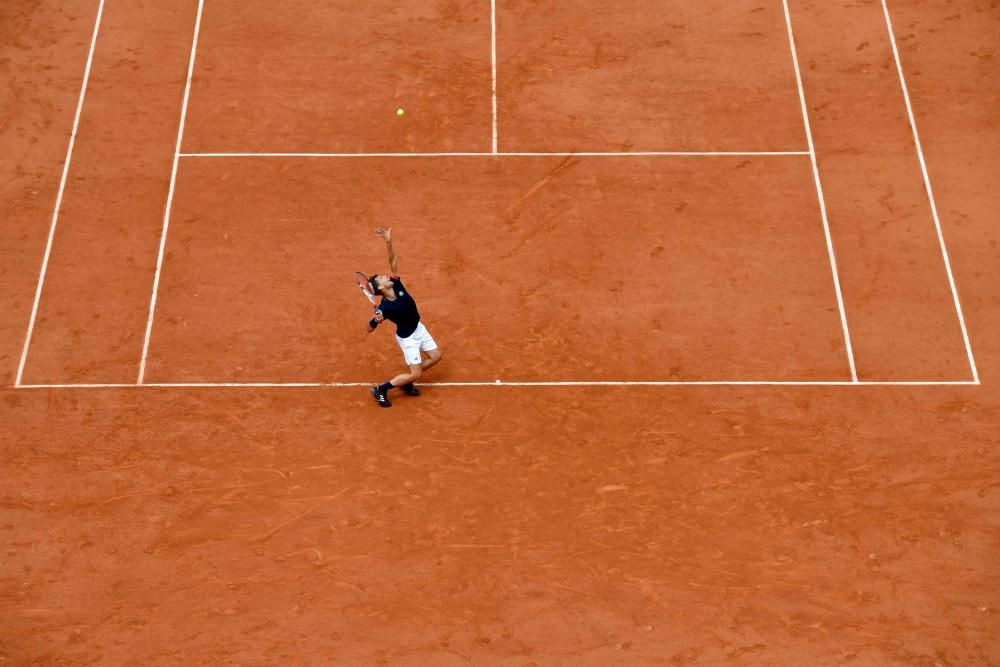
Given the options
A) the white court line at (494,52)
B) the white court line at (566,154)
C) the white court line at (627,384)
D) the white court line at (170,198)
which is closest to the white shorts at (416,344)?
the white court line at (627,384)

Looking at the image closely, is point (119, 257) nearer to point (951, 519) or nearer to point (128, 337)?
point (128, 337)

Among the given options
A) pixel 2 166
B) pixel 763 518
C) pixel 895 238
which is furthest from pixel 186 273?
pixel 895 238

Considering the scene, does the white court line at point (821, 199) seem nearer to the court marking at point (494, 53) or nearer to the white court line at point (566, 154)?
the white court line at point (566, 154)

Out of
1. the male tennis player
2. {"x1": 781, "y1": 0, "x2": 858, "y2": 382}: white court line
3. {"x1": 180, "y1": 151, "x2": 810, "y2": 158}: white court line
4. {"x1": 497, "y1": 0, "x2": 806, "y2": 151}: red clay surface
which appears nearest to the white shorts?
the male tennis player

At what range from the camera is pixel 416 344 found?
1107cm

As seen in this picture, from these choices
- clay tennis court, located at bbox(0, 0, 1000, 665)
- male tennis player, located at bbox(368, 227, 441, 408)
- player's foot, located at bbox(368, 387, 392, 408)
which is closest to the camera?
clay tennis court, located at bbox(0, 0, 1000, 665)

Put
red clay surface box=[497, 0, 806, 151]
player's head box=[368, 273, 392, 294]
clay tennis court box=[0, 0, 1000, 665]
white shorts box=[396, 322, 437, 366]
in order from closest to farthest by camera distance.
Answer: clay tennis court box=[0, 0, 1000, 665], player's head box=[368, 273, 392, 294], white shorts box=[396, 322, 437, 366], red clay surface box=[497, 0, 806, 151]

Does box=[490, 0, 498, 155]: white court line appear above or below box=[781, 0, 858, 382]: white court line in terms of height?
above

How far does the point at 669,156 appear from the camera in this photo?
13.5 meters

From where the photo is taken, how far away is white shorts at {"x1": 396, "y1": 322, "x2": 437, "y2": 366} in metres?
11.0

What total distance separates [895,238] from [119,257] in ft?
32.3

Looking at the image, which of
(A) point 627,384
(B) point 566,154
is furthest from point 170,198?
(A) point 627,384

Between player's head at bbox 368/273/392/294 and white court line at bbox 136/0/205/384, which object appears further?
white court line at bbox 136/0/205/384

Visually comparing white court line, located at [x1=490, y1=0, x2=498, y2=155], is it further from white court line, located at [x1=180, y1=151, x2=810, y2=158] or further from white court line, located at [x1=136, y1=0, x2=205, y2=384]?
white court line, located at [x1=136, y1=0, x2=205, y2=384]
